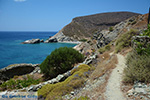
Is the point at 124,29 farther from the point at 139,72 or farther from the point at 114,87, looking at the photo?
the point at 114,87

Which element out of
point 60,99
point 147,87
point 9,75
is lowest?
point 9,75

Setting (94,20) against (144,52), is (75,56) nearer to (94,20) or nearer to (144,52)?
(144,52)

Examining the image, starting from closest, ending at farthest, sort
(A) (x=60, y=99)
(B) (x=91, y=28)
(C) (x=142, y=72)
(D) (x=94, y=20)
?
1. (C) (x=142, y=72)
2. (A) (x=60, y=99)
3. (B) (x=91, y=28)
4. (D) (x=94, y=20)

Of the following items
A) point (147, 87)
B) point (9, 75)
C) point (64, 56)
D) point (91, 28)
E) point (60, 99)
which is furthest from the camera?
point (91, 28)

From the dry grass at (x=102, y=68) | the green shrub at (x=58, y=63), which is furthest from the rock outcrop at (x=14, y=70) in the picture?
the dry grass at (x=102, y=68)

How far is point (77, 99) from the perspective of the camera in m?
6.63

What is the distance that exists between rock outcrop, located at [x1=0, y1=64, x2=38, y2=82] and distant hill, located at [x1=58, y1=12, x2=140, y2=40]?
304 ft

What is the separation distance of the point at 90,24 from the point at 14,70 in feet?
420

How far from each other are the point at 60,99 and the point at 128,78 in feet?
15.2

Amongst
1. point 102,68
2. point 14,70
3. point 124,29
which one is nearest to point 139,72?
point 102,68

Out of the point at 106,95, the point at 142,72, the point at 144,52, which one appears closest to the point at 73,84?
the point at 106,95

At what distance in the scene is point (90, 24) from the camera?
5517 inches

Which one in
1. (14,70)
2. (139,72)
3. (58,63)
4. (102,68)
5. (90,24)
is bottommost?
(14,70)

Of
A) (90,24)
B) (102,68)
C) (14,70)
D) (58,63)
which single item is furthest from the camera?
(90,24)
